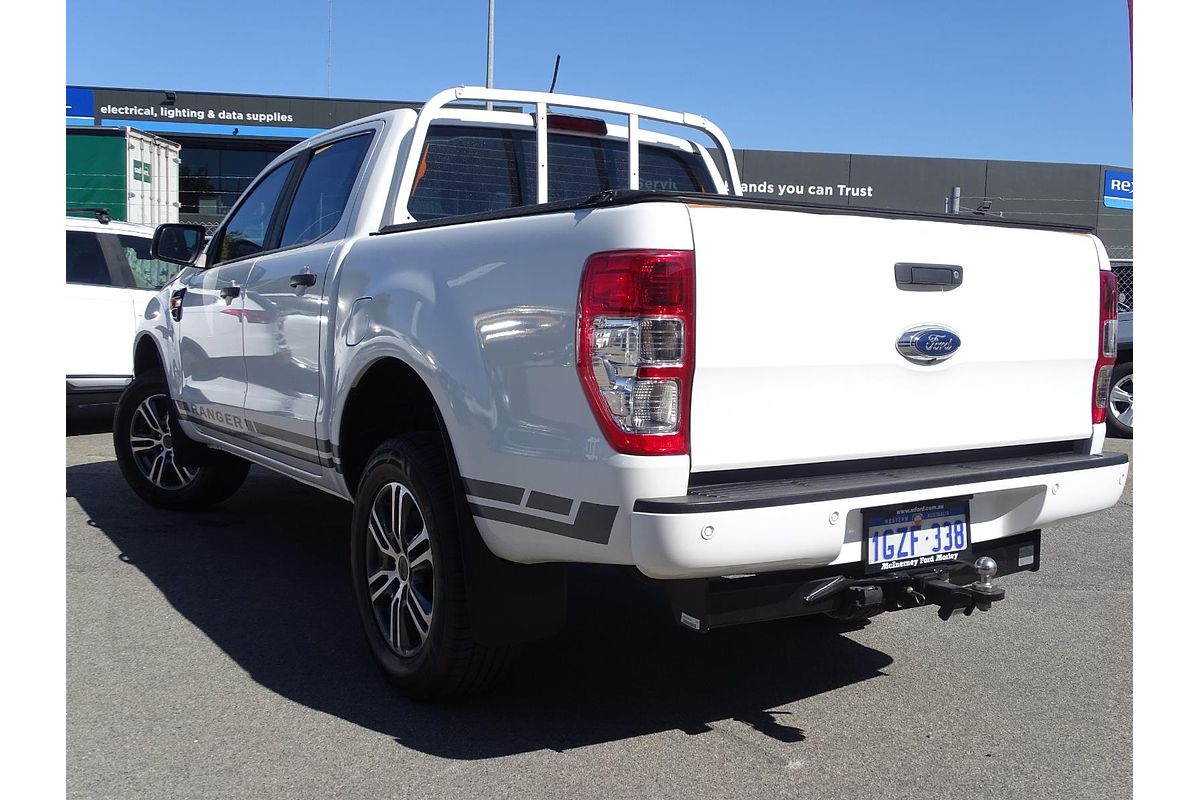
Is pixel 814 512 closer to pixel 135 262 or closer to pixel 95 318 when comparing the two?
pixel 95 318

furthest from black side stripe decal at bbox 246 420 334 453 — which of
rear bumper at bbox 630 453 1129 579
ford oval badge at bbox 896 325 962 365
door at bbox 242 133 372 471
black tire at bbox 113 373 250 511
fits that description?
ford oval badge at bbox 896 325 962 365

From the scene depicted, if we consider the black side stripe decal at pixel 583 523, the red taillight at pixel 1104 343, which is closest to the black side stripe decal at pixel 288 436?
the black side stripe decal at pixel 583 523

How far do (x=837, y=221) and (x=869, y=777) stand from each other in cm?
157

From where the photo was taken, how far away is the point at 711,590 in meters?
2.94

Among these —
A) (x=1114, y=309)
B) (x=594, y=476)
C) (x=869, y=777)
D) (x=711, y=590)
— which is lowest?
(x=869, y=777)

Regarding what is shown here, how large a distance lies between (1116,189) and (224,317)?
104 ft

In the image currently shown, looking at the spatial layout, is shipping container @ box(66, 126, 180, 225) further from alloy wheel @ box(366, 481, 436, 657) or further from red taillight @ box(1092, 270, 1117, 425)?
red taillight @ box(1092, 270, 1117, 425)

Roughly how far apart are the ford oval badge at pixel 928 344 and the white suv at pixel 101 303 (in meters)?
7.79

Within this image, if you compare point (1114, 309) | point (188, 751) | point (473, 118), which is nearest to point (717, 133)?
point (473, 118)

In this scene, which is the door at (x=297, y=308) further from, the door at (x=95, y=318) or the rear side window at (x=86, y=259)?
the rear side window at (x=86, y=259)

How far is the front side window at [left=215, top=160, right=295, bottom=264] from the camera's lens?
5.25 meters

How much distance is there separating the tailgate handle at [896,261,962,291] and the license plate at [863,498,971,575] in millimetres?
619

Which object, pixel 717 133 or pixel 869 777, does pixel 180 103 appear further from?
pixel 869 777

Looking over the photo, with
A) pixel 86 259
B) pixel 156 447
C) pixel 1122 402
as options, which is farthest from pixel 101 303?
pixel 1122 402
